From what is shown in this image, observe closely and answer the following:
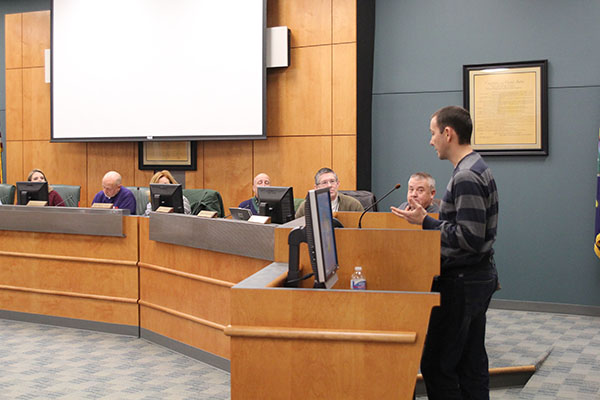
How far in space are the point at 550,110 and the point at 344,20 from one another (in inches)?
78.2

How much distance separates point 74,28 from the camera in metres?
6.79

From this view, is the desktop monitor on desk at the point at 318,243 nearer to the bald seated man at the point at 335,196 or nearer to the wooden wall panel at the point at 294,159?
the bald seated man at the point at 335,196

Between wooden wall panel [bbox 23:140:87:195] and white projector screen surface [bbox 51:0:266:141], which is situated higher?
white projector screen surface [bbox 51:0:266:141]

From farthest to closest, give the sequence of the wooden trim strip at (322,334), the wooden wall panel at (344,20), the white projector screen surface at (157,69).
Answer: the white projector screen surface at (157,69) < the wooden wall panel at (344,20) < the wooden trim strip at (322,334)

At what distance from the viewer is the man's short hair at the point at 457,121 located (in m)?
2.30

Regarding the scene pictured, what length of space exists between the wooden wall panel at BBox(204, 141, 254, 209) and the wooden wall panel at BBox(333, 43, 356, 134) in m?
1.00

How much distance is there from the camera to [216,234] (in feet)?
12.1

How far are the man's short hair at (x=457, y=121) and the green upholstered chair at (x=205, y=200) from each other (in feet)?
11.1

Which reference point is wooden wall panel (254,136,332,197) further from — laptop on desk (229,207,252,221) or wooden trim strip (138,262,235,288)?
laptop on desk (229,207,252,221)

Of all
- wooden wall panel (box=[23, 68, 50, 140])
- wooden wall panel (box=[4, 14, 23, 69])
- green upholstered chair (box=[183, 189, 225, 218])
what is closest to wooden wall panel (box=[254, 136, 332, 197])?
green upholstered chair (box=[183, 189, 225, 218])

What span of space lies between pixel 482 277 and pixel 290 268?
736mm

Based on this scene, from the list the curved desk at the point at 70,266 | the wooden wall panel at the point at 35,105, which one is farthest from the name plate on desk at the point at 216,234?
the wooden wall panel at the point at 35,105

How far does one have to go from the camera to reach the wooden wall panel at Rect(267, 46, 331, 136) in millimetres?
5691

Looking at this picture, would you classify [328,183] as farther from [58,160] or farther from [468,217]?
[58,160]
